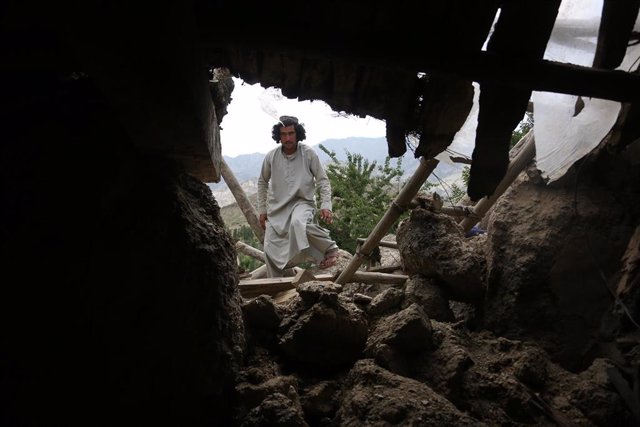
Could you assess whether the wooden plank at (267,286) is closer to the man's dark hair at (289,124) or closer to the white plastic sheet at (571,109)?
the white plastic sheet at (571,109)

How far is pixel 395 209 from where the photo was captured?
132 inches

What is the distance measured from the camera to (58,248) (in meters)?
1.65

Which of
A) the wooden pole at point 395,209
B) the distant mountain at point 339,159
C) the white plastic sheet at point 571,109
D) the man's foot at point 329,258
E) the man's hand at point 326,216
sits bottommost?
the white plastic sheet at point 571,109

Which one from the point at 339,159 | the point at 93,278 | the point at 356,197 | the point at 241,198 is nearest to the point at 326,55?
the point at 93,278

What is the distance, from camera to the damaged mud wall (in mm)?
1616

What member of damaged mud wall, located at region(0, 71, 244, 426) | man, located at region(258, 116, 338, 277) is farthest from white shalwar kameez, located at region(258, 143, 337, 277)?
damaged mud wall, located at region(0, 71, 244, 426)

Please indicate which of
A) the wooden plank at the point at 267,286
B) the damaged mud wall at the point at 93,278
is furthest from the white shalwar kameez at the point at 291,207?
the damaged mud wall at the point at 93,278

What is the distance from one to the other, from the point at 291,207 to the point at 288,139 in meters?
0.88

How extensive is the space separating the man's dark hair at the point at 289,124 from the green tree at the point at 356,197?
3875 millimetres

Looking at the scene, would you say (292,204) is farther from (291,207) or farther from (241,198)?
(241,198)

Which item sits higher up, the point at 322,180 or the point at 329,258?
the point at 322,180

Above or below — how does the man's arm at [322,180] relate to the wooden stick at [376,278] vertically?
above

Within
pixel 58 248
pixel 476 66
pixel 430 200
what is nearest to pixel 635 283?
pixel 430 200

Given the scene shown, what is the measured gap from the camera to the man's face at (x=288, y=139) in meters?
5.21
